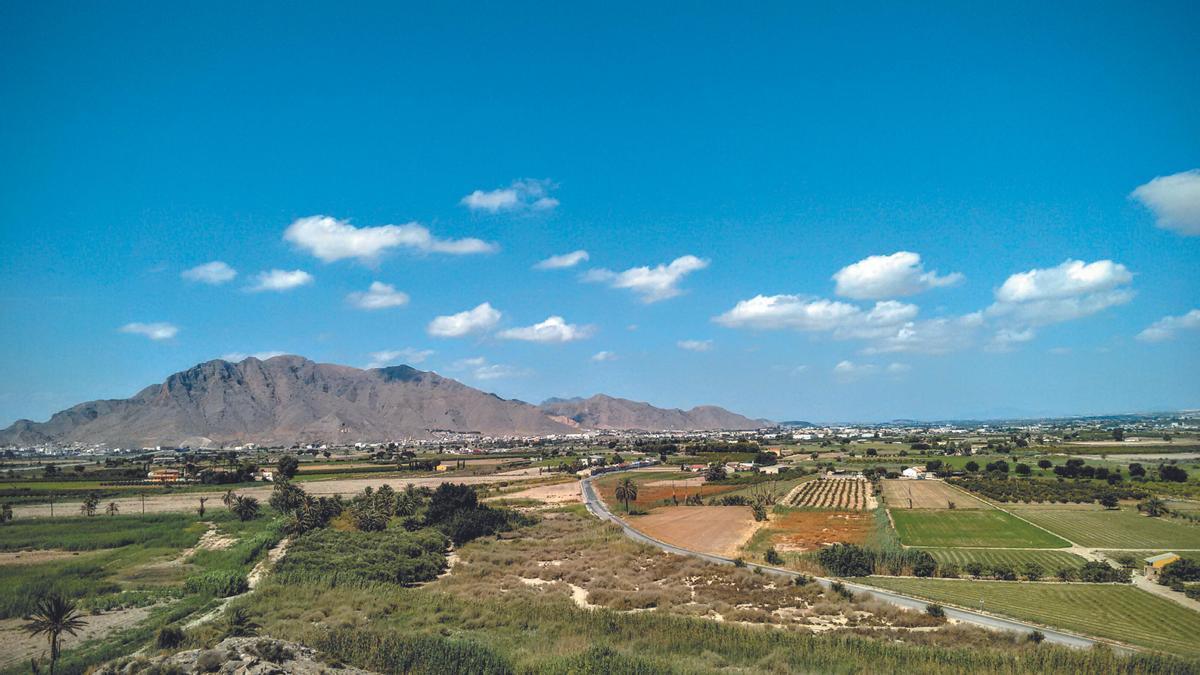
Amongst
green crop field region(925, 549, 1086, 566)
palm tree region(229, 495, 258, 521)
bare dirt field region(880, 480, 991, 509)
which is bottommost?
bare dirt field region(880, 480, 991, 509)

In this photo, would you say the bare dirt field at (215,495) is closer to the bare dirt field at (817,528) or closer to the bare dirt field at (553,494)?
the bare dirt field at (553,494)

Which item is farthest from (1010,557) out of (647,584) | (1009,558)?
(647,584)

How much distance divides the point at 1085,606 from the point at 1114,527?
32.8 m

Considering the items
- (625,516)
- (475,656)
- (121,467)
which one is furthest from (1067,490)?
(121,467)

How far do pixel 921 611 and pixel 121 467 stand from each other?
15866 cm

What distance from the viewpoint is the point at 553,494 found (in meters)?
91.3

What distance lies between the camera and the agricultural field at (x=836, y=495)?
253ft

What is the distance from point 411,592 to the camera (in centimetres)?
3734

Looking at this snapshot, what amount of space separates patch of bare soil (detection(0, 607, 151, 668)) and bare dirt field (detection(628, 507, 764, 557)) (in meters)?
36.8

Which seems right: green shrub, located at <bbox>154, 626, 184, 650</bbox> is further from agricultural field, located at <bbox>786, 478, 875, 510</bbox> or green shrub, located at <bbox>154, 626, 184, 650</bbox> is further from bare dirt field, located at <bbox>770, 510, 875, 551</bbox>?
agricultural field, located at <bbox>786, 478, 875, 510</bbox>

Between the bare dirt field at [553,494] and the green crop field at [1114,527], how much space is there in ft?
167

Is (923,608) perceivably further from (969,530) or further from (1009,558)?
(969,530)

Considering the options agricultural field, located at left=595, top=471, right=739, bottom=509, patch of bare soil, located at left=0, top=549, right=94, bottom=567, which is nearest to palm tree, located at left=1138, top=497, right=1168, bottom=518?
agricultural field, located at left=595, top=471, right=739, bottom=509

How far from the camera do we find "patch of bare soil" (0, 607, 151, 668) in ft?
91.0
